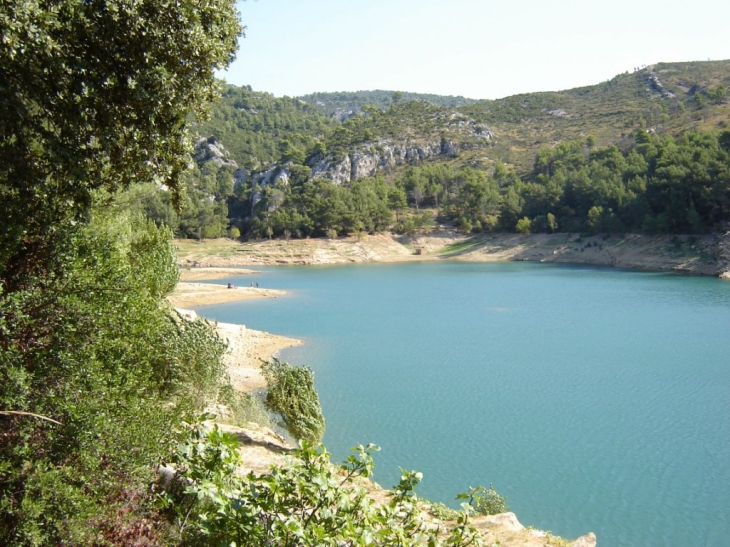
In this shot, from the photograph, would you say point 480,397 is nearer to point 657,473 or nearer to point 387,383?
point 387,383

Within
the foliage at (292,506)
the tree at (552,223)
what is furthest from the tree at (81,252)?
the tree at (552,223)

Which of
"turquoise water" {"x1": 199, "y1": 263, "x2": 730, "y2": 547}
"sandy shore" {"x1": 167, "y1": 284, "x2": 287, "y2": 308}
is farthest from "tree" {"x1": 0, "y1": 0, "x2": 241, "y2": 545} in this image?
"sandy shore" {"x1": 167, "y1": 284, "x2": 287, "y2": 308}

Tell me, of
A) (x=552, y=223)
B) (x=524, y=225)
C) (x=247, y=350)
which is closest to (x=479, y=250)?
(x=524, y=225)

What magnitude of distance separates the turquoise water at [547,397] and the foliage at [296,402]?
248 centimetres

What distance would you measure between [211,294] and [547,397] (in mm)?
31962

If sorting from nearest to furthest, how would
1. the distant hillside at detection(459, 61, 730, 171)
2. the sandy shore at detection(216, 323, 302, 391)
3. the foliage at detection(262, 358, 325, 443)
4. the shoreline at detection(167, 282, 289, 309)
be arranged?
1. the foliage at detection(262, 358, 325, 443)
2. the sandy shore at detection(216, 323, 302, 391)
3. the shoreline at detection(167, 282, 289, 309)
4. the distant hillside at detection(459, 61, 730, 171)

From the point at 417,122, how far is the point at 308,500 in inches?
5468

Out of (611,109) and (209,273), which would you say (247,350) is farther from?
(611,109)

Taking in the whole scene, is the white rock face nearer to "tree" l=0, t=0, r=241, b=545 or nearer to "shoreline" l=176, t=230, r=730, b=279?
"shoreline" l=176, t=230, r=730, b=279

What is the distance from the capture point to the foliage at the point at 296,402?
41.7ft

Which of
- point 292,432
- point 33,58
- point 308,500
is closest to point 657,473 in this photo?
point 292,432

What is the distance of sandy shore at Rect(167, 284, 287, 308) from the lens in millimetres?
43037

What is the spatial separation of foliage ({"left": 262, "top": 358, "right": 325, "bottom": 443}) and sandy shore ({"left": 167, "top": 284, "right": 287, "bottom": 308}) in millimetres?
30003

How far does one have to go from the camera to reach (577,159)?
321 feet
